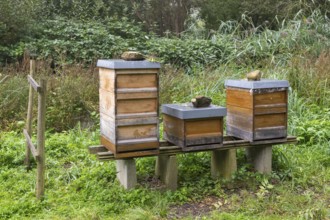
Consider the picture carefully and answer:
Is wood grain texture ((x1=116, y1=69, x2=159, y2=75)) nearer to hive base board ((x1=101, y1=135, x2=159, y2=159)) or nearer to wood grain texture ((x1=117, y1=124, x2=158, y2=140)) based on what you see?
wood grain texture ((x1=117, y1=124, x2=158, y2=140))

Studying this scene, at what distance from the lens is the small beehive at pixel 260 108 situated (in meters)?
3.88

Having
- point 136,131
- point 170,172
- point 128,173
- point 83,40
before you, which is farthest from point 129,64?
point 83,40

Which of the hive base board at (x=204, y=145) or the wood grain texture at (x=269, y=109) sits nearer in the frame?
the hive base board at (x=204, y=145)

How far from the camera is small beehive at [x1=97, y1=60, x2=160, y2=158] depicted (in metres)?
3.43

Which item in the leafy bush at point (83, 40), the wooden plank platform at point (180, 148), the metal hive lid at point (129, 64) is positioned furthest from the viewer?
the leafy bush at point (83, 40)

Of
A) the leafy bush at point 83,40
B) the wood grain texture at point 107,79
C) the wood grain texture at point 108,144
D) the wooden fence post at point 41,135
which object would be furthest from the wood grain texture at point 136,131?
the leafy bush at point 83,40

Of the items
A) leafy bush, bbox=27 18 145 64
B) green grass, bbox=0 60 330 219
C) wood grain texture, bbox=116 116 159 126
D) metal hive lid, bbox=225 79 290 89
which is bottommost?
green grass, bbox=0 60 330 219

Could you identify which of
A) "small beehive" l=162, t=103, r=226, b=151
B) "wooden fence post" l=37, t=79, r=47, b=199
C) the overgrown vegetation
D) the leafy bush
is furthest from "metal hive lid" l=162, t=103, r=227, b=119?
the leafy bush

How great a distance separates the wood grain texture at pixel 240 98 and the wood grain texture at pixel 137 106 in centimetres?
91

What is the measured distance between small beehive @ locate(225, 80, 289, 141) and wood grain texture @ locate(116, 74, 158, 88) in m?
0.92

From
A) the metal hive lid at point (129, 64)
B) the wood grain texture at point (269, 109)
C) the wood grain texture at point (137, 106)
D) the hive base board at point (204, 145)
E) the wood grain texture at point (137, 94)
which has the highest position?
the metal hive lid at point (129, 64)

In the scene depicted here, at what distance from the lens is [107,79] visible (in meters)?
3.59

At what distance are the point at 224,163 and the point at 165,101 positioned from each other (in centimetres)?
264

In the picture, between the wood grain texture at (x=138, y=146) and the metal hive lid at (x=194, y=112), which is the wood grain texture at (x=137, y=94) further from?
the wood grain texture at (x=138, y=146)
